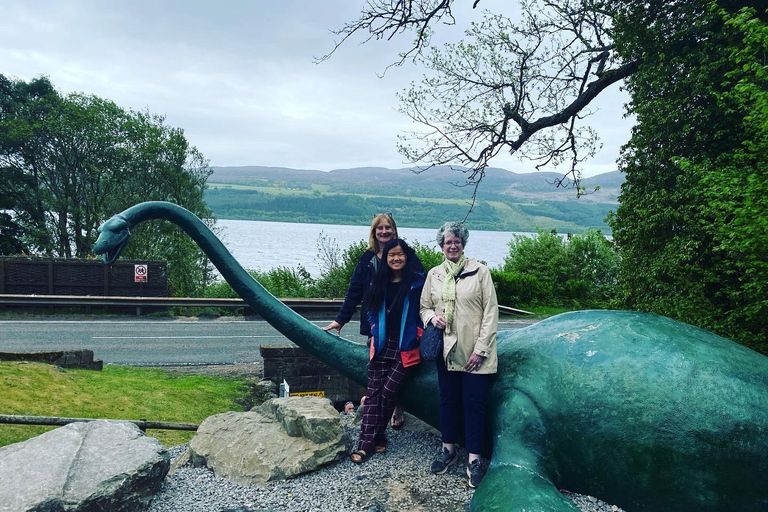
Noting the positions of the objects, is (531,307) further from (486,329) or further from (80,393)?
(486,329)

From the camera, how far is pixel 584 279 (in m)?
20.8

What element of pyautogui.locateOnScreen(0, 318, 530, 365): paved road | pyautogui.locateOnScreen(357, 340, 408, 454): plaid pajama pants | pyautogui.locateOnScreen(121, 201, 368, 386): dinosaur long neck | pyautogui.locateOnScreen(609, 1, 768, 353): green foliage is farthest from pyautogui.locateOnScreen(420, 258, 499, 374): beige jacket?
pyautogui.locateOnScreen(0, 318, 530, 365): paved road

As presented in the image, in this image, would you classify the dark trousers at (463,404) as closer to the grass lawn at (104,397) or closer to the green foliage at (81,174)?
the grass lawn at (104,397)

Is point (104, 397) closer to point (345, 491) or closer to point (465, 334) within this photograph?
point (345, 491)

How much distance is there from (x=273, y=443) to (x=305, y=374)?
4.66m

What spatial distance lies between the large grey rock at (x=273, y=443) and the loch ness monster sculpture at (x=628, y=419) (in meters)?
1.23

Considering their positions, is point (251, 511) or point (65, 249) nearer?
point (251, 511)

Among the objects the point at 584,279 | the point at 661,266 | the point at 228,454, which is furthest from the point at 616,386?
the point at 584,279

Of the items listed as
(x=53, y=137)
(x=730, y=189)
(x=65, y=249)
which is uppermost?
(x=53, y=137)

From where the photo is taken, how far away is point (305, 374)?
8.73m

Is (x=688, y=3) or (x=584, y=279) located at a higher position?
(x=688, y=3)

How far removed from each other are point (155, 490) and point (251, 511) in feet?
2.17

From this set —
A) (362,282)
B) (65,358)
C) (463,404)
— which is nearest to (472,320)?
(463,404)

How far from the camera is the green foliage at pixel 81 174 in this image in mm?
20078
